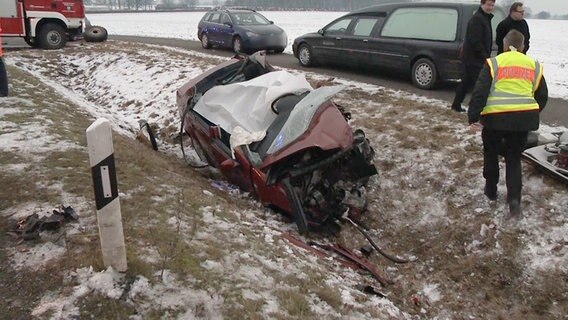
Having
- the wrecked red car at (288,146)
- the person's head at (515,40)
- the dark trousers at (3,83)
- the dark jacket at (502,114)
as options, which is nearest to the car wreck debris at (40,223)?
the wrecked red car at (288,146)

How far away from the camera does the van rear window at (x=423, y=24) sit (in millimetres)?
8898

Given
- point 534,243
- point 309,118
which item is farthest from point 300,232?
point 534,243

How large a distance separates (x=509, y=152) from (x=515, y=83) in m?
0.67

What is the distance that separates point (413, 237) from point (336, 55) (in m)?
7.00

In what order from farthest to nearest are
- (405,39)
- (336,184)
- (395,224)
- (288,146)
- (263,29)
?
(263,29)
(405,39)
(395,224)
(336,184)
(288,146)

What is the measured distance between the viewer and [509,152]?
463cm

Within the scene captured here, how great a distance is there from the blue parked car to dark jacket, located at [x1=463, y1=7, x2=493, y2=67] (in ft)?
30.6

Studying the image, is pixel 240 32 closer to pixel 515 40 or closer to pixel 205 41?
pixel 205 41

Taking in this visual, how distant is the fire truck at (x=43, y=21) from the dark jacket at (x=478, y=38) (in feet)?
49.4

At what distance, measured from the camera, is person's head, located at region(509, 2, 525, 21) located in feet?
22.5

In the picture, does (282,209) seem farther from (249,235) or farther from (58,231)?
(58,231)

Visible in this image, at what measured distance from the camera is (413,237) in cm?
509

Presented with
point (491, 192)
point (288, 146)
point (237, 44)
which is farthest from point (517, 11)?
point (237, 44)

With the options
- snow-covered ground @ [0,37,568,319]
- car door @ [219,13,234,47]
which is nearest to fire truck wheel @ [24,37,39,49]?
car door @ [219,13,234,47]
